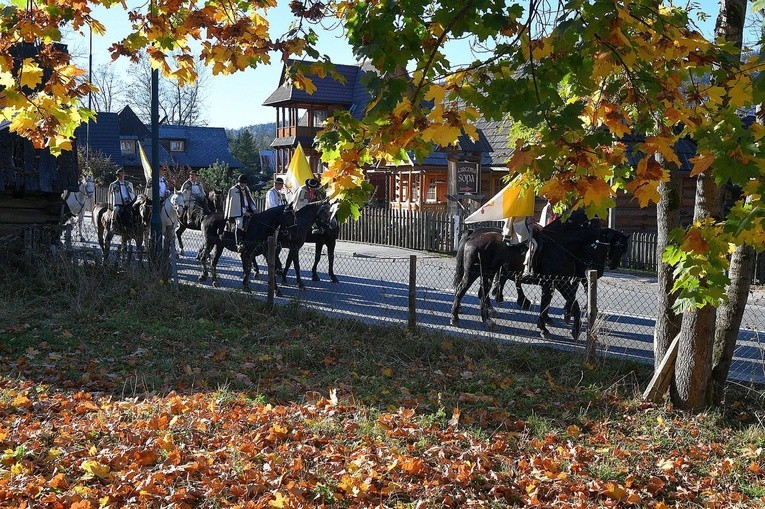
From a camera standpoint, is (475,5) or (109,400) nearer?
(475,5)

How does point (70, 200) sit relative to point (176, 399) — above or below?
above

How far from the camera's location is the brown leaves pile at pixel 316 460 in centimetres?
498

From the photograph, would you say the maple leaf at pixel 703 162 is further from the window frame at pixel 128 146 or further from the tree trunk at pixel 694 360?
the window frame at pixel 128 146

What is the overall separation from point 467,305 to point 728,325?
6768 mm

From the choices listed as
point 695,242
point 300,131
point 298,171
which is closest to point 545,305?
point 695,242

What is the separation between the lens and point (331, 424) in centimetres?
648

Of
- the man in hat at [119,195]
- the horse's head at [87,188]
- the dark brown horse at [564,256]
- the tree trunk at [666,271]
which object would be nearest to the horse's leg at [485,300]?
the dark brown horse at [564,256]

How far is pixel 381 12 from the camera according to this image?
4895 mm

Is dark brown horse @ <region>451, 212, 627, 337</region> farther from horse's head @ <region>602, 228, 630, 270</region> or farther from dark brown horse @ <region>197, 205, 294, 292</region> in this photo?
dark brown horse @ <region>197, 205, 294, 292</region>

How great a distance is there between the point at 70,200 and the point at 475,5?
2092cm

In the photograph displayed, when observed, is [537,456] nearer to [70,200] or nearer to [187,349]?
[187,349]

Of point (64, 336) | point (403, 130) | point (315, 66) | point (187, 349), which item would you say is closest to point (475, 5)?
point (403, 130)

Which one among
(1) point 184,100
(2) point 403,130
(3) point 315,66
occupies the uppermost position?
(1) point 184,100

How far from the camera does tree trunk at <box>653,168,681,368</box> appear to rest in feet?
26.0
